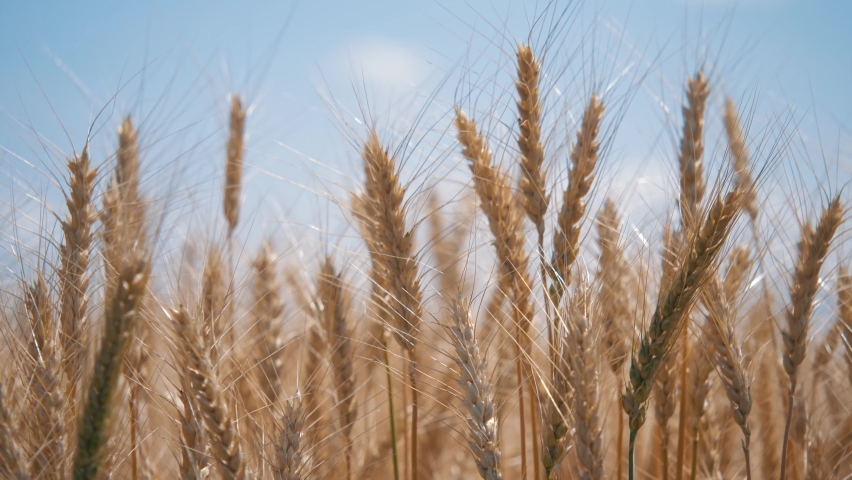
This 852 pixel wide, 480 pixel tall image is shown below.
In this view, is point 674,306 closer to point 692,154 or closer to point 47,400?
point 692,154

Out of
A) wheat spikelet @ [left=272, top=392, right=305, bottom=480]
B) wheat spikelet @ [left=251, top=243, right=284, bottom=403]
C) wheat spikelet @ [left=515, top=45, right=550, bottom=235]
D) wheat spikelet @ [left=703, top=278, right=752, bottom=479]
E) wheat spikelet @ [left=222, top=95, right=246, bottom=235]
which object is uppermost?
wheat spikelet @ [left=222, top=95, right=246, bottom=235]

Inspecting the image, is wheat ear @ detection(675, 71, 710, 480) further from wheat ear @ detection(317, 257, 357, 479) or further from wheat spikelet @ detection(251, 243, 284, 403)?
wheat spikelet @ detection(251, 243, 284, 403)

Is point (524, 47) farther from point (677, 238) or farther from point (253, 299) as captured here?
point (253, 299)

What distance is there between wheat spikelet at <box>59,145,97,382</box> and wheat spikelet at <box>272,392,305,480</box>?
26.7 inches

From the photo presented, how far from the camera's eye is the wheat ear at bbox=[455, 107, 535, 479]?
7.13ft

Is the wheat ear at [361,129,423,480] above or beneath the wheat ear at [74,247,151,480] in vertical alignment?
above

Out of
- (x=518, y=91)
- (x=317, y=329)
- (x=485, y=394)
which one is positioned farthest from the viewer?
(x=317, y=329)

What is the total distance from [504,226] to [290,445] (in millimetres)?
1077

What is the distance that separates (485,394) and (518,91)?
3.97 ft

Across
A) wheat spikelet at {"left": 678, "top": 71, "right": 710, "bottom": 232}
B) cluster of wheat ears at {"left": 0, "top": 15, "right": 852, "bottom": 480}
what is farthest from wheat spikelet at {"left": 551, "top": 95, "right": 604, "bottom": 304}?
wheat spikelet at {"left": 678, "top": 71, "right": 710, "bottom": 232}

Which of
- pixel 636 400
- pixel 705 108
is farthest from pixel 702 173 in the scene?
pixel 636 400

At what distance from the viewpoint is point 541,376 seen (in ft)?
5.63

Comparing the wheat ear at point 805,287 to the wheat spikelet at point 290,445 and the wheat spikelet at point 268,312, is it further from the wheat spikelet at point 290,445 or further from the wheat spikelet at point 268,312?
the wheat spikelet at point 268,312

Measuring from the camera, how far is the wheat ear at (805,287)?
6.42 feet
